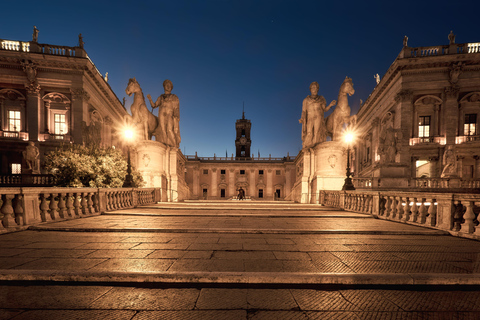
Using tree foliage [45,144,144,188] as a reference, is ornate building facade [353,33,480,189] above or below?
above

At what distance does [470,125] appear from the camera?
943 inches

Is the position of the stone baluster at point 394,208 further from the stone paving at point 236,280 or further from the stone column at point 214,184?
the stone column at point 214,184

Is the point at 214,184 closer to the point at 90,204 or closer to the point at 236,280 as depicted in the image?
the point at 90,204

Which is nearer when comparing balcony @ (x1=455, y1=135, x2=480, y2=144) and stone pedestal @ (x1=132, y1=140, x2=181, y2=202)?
stone pedestal @ (x1=132, y1=140, x2=181, y2=202)

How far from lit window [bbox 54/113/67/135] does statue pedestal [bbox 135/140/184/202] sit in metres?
15.5

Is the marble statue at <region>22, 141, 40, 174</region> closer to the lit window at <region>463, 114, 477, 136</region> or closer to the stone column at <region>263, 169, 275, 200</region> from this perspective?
the lit window at <region>463, 114, 477, 136</region>

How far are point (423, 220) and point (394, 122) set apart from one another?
82.8ft

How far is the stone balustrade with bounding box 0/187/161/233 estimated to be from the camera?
16.6 ft

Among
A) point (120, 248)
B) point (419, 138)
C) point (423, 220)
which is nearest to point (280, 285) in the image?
point (120, 248)

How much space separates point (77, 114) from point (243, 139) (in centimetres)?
4265

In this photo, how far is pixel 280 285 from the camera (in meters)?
2.58

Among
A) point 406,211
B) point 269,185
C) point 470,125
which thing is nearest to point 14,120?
point 406,211

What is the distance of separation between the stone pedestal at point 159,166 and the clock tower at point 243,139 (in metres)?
45.2

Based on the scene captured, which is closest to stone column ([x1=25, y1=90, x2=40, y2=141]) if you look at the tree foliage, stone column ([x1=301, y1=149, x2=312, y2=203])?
the tree foliage
